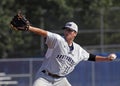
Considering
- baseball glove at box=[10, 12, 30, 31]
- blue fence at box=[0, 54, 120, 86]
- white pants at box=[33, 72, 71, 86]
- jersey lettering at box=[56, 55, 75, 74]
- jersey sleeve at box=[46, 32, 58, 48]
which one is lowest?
blue fence at box=[0, 54, 120, 86]

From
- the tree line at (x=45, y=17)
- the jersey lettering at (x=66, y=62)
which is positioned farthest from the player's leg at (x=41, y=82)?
the tree line at (x=45, y=17)

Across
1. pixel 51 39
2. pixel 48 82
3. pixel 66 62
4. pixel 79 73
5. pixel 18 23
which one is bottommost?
pixel 79 73

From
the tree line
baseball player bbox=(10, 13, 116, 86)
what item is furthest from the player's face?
the tree line

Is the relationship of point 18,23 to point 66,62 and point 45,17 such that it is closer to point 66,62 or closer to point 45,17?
point 66,62

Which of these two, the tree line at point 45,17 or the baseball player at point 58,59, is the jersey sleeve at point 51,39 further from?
the tree line at point 45,17

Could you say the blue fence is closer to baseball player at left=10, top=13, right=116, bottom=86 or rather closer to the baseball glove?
baseball player at left=10, top=13, right=116, bottom=86

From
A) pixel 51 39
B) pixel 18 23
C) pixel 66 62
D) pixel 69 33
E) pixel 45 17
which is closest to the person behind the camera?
pixel 18 23

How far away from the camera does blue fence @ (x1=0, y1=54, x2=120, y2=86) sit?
16562 millimetres

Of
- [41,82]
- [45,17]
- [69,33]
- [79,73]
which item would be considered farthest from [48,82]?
[45,17]

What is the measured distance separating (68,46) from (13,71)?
31.8 ft

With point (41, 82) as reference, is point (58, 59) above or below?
above

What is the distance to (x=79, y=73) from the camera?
17.3 metres

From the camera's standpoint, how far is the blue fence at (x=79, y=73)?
16562 millimetres

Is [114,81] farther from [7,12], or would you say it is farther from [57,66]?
[7,12]
